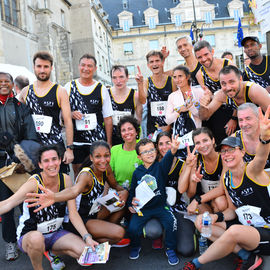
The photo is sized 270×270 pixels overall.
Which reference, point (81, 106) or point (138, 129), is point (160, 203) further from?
point (81, 106)

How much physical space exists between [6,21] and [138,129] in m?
15.4

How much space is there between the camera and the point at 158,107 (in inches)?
172

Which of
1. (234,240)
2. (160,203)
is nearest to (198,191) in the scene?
(160,203)

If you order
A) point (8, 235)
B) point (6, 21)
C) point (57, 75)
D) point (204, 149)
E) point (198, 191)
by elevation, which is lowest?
point (8, 235)

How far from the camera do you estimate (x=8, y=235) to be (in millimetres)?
3371

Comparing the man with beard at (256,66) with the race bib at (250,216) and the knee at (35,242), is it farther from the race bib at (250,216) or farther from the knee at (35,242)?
the knee at (35,242)

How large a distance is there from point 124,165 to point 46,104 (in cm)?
131

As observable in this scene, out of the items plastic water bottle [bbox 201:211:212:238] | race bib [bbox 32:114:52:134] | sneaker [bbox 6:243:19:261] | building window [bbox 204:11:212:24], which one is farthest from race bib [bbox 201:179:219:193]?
building window [bbox 204:11:212:24]

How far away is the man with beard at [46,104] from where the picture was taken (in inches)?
145

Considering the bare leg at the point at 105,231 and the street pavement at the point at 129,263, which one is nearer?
the street pavement at the point at 129,263

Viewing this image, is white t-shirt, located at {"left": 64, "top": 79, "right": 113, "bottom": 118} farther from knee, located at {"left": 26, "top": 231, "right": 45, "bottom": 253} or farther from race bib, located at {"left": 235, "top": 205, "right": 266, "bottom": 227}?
race bib, located at {"left": 235, "top": 205, "right": 266, "bottom": 227}

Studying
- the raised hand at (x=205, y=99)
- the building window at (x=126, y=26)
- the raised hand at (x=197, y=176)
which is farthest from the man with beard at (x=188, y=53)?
the building window at (x=126, y=26)

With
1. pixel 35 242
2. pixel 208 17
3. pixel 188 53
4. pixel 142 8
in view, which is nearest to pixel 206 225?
pixel 35 242

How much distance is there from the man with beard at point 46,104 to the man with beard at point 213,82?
1.93 m
